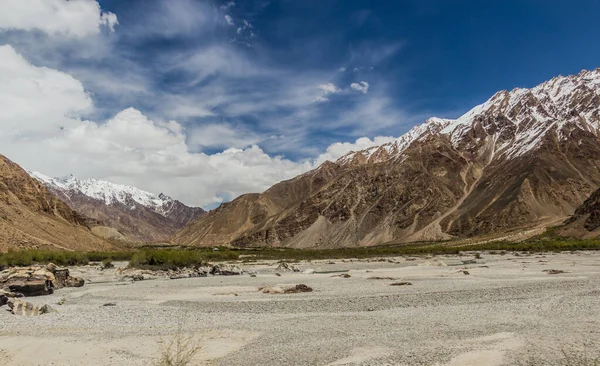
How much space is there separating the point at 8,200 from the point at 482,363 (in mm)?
103365

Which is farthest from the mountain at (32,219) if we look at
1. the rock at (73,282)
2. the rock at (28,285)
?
the rock at (28,285)

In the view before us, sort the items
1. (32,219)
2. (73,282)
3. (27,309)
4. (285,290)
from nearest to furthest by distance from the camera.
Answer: (27,309), (285,290), (73,282), (32,219)

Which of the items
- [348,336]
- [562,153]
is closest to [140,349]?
[348,336]

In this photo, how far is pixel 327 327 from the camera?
16.9 metres

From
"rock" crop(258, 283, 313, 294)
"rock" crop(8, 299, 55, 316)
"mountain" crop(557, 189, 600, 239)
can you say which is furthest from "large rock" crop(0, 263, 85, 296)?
"mountain" crop(557, 189, 600, 239)

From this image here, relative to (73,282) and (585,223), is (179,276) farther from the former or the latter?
(585,223)

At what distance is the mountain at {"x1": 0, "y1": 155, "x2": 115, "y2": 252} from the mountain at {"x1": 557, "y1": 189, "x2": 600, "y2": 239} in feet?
371

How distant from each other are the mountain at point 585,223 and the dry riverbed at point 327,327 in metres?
95.4

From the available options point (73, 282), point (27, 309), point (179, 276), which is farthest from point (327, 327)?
point (179, 276)

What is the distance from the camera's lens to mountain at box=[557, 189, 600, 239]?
10806 cm

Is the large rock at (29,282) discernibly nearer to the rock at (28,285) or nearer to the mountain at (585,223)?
the rock at (28,285)

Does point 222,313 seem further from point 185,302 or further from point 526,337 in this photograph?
point 526,337

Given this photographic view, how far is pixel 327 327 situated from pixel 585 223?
11916cm

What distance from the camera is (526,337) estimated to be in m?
14.0
